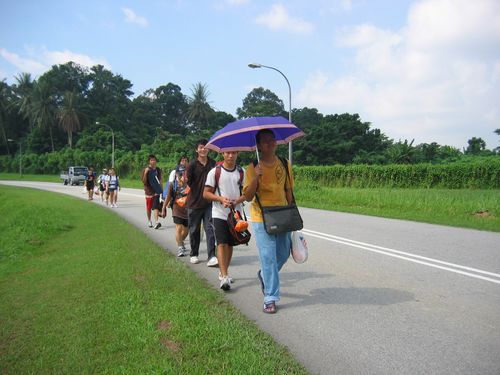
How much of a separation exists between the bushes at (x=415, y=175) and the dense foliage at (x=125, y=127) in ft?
39.9

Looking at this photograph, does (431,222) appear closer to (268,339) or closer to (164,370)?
(268,339)

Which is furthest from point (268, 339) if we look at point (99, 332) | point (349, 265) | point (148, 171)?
point (148, 171)

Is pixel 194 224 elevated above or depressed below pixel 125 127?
below

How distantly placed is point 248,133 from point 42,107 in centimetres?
8576

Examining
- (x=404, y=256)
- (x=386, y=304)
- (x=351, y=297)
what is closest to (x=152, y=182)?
(x=404, y=256)

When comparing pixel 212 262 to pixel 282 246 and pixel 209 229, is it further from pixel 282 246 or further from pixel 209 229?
pixel 282 246

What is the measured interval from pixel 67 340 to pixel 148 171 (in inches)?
295

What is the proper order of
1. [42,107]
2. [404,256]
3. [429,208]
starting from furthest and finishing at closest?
1. [42,107]
2. [429,208]
3. [404,256]

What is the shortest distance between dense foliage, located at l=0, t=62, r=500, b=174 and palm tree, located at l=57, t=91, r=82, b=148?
0.19m

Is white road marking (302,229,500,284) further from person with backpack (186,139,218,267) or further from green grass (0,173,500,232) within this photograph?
green grass (0,173,500,232)

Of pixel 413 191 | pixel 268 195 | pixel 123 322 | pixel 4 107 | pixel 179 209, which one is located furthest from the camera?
pixel 4 107

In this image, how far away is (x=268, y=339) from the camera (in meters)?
3.89

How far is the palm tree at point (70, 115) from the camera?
7838 centimetres

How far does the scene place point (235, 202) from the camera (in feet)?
17.2
